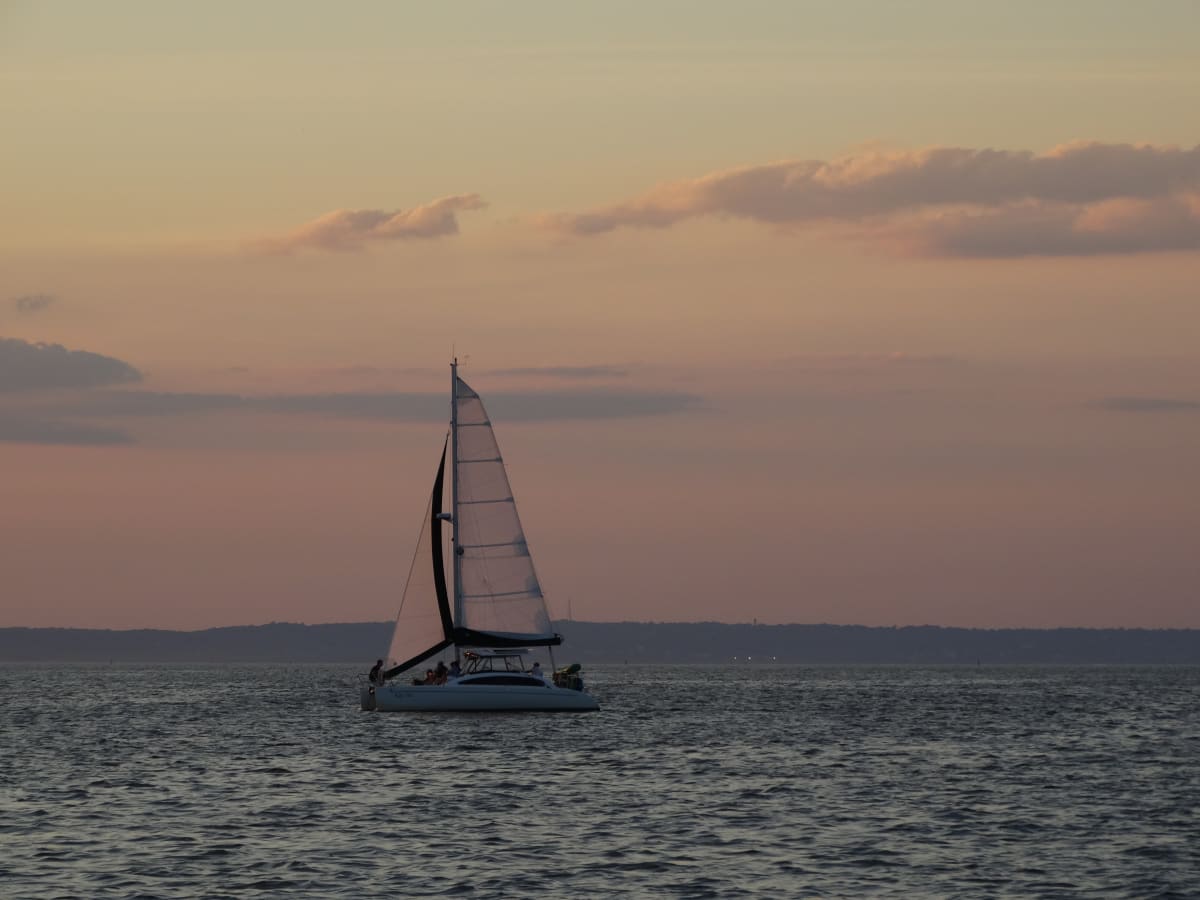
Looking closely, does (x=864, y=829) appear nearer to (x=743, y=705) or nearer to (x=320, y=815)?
(x=320, y=815)

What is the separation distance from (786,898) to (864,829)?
10.5 m

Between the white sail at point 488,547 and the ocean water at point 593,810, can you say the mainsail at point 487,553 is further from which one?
the ocean water at point 593,810

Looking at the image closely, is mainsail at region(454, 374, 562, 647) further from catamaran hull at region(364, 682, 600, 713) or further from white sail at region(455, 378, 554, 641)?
catamaran hull at region(364, 682, 600, 713)

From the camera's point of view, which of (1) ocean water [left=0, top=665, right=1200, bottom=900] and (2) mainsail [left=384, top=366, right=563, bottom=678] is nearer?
(1) ocean water [left=0, top=665, right=1200, bottom=900]

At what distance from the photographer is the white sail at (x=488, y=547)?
87.6 meters

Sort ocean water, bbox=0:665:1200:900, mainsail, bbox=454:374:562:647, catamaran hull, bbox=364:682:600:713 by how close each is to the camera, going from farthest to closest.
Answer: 1. mainsail, bbox=454:374:562:647
2. catamaran hull, bbox=364:682:600:713
3. ocean water, bbox=0:665:1200:900

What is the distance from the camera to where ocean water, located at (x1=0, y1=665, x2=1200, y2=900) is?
120 ft

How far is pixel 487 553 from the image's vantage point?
3469 inches

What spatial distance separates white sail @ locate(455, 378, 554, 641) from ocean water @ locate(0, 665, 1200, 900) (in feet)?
15.5

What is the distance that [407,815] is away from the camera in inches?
1868

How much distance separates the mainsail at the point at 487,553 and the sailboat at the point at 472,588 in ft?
0.15

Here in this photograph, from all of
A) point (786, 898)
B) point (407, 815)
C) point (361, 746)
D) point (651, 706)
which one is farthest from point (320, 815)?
point (651, 706)

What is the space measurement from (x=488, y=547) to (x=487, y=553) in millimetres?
306

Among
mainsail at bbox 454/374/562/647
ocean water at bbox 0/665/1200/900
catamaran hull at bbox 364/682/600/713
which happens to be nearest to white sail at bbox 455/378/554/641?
mainsail at bbox 454/374/562/647
